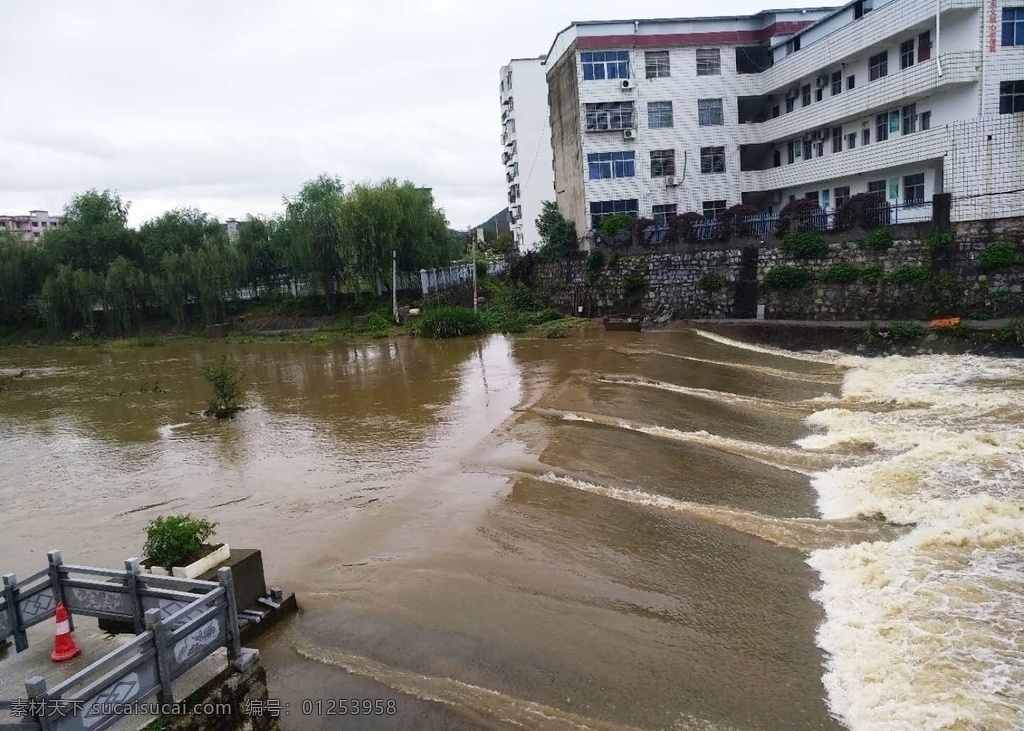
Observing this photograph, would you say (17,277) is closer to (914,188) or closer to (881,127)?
(881,127)

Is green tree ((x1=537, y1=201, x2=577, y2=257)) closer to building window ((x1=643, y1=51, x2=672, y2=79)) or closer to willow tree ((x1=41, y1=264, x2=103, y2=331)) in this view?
building window ((x1=643, y1=51, x2=672, y2=79))

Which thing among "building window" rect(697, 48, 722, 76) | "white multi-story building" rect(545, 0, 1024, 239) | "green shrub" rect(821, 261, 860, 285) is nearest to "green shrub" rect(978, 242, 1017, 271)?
"green shrub" rect(821, 261, 860, 285)

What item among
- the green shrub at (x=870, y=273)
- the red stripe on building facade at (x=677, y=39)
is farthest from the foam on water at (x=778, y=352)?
the red stripe on building facade at (x=677, y=39)

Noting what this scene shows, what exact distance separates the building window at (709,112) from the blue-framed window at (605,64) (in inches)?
160

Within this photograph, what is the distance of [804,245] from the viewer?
2495 centimetres

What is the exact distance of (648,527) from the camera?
8.98 m

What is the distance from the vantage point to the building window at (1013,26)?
22297 millimetres

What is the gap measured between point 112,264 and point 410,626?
1780 inches

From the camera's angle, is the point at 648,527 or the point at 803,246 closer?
the point at 648,527

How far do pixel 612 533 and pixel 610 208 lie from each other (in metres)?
26.6

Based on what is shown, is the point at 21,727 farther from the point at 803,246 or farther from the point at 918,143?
the point at 918,143

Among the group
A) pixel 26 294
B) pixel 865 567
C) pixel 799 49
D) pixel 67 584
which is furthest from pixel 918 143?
pixel 26 294

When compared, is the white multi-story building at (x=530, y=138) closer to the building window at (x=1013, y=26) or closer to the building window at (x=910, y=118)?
the building window at (x=910, y=118)

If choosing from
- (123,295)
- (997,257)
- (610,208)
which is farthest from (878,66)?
(123,295)
